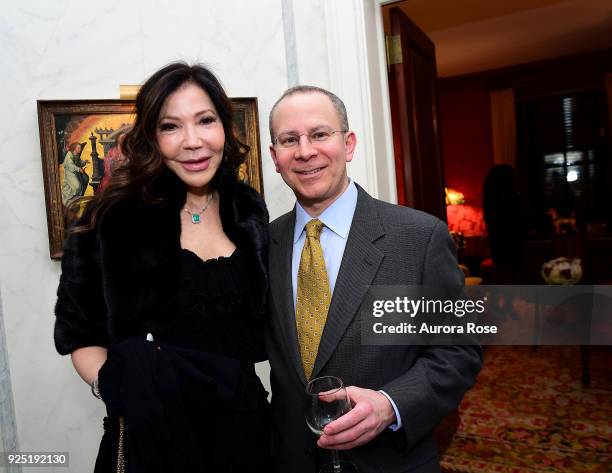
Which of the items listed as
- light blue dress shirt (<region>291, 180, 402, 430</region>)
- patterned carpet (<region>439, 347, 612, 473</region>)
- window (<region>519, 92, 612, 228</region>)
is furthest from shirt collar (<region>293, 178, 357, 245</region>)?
window (<region>519, 92, 612, 228</region>)

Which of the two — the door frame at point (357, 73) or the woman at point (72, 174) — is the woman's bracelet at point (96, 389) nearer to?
the woman at point (72, 174)

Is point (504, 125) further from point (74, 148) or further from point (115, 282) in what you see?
point (115, 282)

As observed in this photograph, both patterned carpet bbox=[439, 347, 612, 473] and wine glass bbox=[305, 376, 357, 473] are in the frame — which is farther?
patterned carpet bbox=[439, 347, 612, 473]

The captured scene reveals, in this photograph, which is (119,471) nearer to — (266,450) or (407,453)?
(266,450)

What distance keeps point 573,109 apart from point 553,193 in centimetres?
140

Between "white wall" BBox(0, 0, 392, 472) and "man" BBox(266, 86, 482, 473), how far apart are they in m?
0.98

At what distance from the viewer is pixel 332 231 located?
5.35 feet

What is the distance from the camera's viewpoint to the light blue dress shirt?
1.59 meters

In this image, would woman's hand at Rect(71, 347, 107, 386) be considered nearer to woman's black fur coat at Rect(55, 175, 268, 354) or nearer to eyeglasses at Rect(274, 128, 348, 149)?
woman's black fur coat at Rect(55, 175, 268, 354)

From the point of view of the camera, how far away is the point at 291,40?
2.64 m

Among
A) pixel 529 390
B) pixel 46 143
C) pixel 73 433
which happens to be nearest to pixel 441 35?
pixel 529 390

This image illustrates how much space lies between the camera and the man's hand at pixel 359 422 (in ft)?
4.07

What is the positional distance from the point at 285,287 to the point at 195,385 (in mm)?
366

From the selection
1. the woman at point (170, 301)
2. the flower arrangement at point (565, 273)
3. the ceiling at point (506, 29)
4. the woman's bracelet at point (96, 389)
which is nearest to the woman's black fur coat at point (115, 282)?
the woman at point (170, 301)
